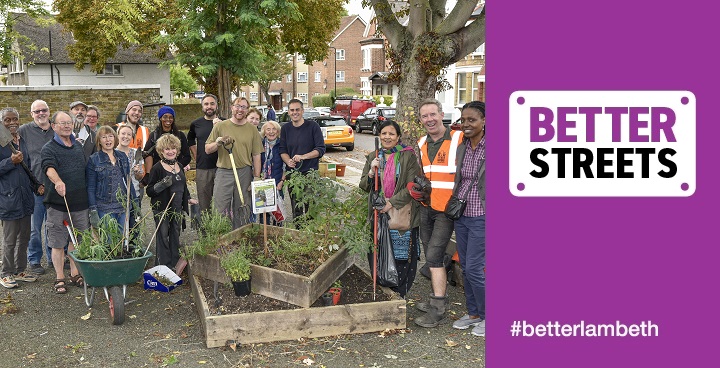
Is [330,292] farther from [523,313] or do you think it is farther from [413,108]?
[413,108]

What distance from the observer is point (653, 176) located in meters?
1.05

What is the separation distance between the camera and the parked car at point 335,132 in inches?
966

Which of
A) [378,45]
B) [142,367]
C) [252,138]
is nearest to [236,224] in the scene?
[252,138]

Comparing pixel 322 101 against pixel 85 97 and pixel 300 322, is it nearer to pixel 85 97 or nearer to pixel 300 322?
pixel 85 97

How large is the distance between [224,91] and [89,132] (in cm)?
1403

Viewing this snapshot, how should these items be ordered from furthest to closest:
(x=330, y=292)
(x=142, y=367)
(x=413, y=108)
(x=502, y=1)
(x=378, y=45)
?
(x=378, y=45) < (x=413, y=108) < (x=330, y=292) < (x=142, y=367) < (x=502, y=1)

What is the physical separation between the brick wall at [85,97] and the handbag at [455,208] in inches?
529

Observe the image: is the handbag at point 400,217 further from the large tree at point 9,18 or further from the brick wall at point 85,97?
the large tree at point 9,18

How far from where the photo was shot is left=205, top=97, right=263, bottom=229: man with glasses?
25.0ft

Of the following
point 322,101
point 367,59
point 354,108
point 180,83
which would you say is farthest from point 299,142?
point 367,59

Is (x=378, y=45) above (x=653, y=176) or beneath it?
above

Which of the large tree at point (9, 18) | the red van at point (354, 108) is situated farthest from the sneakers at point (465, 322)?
the red van at point (354, 108)

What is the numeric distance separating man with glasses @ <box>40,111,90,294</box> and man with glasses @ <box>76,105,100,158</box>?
0.95 metres

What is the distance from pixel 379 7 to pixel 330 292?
6754 mm
